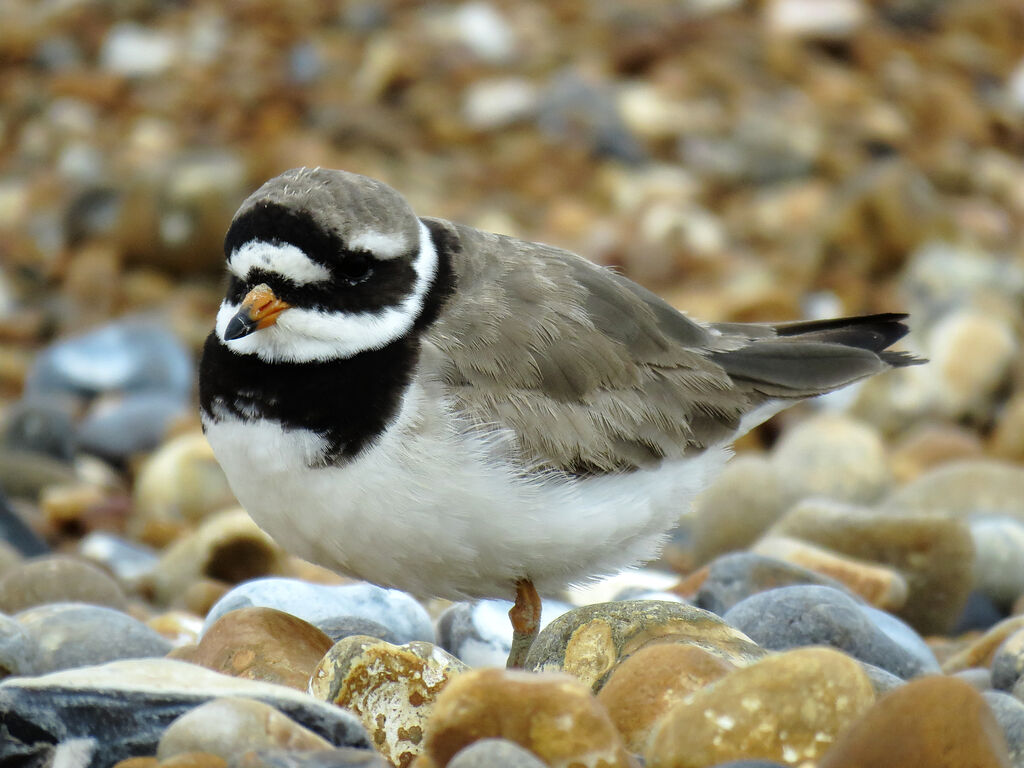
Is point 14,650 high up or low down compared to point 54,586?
up

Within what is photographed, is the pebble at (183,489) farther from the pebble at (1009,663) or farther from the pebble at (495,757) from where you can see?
the pebble at (495,757)

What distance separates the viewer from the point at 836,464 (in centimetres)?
765

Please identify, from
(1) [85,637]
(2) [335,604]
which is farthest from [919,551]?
(1) [85,637]

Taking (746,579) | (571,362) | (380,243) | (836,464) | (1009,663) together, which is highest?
(380,243)

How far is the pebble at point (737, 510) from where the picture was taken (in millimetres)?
6914

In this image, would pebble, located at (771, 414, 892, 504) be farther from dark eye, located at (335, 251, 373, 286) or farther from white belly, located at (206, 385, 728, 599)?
dark eye, located at (335, 251, 373, 286)

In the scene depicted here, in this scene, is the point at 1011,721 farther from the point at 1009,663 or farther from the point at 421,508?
the point at 421,508

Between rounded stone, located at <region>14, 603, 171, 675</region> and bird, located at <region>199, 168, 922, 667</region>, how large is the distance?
505mm

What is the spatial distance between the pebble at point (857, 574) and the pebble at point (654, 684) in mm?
1888

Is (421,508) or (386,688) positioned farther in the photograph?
(421,508)

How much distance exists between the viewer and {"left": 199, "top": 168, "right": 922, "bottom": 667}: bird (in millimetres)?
4367

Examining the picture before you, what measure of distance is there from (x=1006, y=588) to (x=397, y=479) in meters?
2.99

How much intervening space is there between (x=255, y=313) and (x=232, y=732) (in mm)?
1540

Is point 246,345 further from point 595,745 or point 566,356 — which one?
point 595,745
